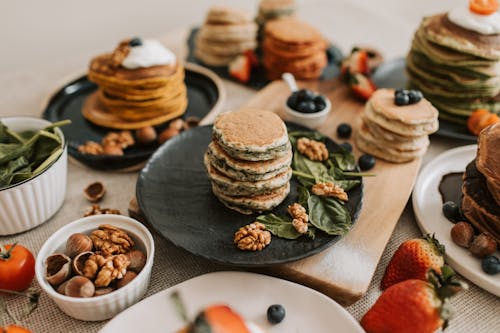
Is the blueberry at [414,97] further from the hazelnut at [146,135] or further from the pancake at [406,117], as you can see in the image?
the hazelnut at [146,135]

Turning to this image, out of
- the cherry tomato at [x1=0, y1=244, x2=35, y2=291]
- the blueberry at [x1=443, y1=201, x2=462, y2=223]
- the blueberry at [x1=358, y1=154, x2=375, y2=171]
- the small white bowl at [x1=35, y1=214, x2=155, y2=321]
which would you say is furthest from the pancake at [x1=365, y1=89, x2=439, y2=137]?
the cherry tomato at [x1=0, y1=244, x2=35, y2=291]

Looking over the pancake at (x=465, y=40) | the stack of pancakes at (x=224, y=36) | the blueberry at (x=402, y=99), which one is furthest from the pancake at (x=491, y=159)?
the stack of pancakes at (x=224, y=36)

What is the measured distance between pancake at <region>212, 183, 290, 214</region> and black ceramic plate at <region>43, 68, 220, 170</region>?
1.72 ft

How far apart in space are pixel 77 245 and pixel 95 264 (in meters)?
0.12

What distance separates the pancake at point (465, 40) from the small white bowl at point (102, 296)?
1601 mm

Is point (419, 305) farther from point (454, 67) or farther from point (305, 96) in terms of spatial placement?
point (454, 67)

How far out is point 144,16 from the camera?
3.54 meters

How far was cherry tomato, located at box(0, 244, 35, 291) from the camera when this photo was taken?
149 centimetres

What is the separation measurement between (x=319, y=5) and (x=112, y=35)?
1694mm

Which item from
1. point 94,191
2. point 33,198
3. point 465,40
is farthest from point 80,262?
point 465,40

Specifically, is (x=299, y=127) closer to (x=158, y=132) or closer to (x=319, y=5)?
(x=158, y=132)

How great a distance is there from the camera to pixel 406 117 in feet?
6.47

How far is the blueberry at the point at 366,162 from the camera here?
2.05 metres

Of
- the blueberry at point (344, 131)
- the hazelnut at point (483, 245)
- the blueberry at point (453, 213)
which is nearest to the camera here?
the hazelnut at point (483, 245)
